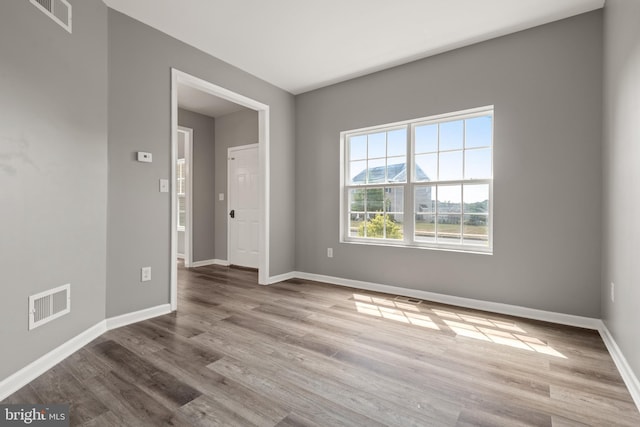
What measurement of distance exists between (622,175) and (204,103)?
5267mm

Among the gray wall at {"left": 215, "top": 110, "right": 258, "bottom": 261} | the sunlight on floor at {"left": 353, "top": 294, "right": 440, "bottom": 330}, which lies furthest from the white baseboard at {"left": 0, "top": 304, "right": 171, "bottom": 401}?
the gray wall at {"left": 215, "top": 110, "right": 258, "bottom": 261}

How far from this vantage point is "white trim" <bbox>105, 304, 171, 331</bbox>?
271 centimetres

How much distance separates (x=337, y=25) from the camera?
3.00 metres

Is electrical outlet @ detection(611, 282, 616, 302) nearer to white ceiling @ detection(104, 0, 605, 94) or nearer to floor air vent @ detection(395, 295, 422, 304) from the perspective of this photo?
floor air vent @ detection(395, 295, 422, 304)

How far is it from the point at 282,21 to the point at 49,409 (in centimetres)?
328

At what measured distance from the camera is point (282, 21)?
294 centimetres

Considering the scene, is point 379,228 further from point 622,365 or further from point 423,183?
point 622,365

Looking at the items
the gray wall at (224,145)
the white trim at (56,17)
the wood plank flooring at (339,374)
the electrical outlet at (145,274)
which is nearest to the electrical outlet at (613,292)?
the wood plank flooring at (339,374)

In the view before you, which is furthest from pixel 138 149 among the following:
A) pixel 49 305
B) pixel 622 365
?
pixel 622 365

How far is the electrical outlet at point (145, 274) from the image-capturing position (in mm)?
2938

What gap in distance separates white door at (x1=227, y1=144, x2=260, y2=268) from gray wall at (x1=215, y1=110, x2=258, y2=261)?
127mm

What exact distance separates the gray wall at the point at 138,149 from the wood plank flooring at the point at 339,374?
416 mm

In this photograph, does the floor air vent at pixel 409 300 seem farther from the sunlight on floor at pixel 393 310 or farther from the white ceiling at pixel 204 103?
the white ceiling at pixel 204 103

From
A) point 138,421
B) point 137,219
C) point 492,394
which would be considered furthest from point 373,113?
point 138,421
